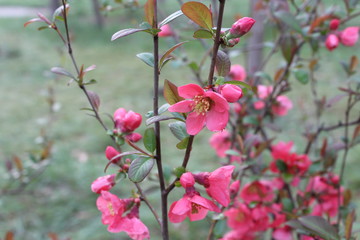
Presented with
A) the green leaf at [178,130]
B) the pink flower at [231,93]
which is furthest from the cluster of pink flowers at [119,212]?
the pink flower at [231,93]

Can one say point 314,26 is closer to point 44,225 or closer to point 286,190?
point 286,190

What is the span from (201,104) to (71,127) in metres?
2.75

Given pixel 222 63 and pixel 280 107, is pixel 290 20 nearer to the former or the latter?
pixel 280 107

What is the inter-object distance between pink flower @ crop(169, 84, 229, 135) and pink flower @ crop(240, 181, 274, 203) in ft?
1.65

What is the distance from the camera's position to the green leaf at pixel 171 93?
0.53 metres

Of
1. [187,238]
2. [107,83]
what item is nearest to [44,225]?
[187,238]

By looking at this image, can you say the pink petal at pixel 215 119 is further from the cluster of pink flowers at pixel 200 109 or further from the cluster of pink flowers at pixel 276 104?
the cluster of pink flowers at pixel 276 104

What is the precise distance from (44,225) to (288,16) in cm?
151

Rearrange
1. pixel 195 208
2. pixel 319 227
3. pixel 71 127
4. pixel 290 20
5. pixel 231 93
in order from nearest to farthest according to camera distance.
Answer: pixel 231 93
pixel 195 208
pixel 319 227
pixel 290 20
pixel 71 127

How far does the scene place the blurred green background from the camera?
1840 millimetres

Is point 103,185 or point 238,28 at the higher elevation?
point 238,28

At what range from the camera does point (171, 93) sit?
0.53 metres

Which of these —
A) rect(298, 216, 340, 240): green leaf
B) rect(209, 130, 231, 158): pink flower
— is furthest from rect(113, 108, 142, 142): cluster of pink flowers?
rect(209, 130, 231, 158): pink flower

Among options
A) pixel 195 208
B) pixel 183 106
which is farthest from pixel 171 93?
pixel 195 208
